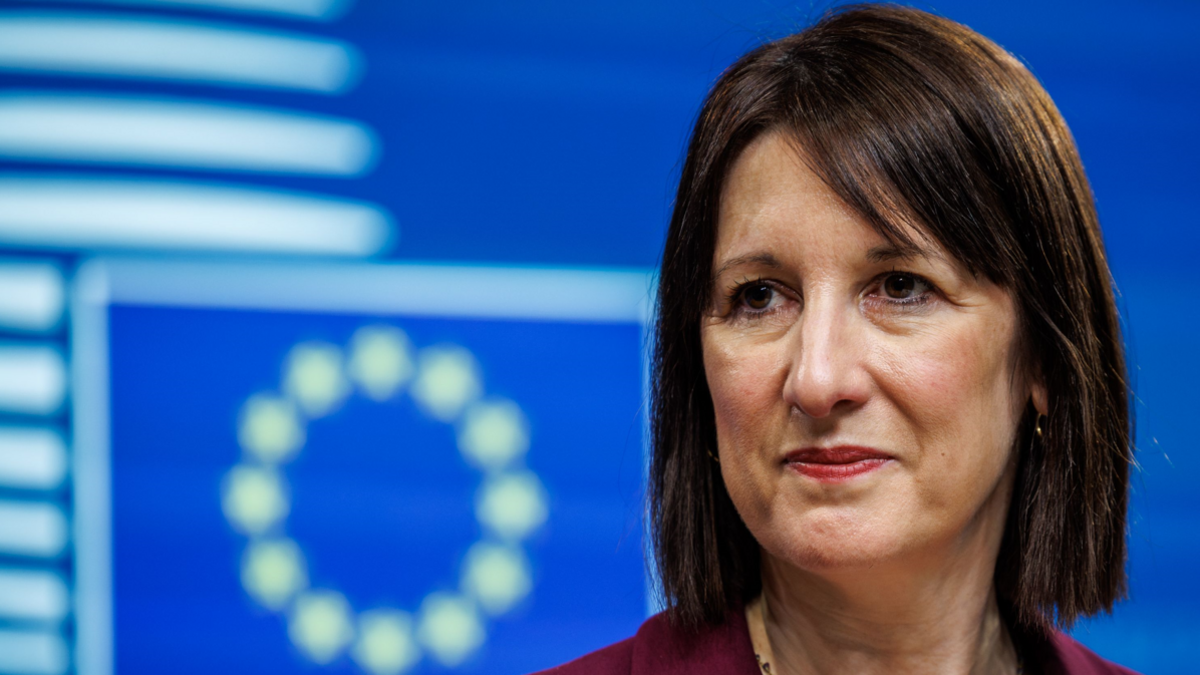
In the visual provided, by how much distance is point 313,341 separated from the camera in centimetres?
212

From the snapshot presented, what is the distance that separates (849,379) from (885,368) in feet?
0.15

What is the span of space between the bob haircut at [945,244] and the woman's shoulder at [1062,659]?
3 centimetres

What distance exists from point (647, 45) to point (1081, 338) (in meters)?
1.26

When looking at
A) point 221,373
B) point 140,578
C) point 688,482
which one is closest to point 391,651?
point 140,578

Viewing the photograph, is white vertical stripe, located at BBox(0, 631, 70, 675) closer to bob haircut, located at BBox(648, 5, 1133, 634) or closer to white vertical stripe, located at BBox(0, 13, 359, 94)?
white vertical stripe, located at BBox(0, 13, 359, 94)

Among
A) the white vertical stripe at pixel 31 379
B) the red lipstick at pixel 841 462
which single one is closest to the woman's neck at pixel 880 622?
Answer: the red lipstick at pixel 841 462

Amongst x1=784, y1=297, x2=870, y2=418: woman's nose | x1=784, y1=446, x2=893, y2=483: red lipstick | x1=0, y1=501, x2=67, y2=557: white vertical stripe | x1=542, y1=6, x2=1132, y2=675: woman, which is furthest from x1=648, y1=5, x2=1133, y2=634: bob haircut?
x1=0, y1=501, x2=67, y2=557: white vertical stripe

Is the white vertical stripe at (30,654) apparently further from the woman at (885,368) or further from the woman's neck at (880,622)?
the woman's neck at (880,622)

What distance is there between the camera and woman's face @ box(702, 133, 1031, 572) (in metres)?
1.14

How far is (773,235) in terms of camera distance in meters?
1.18

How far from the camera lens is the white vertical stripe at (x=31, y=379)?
2.11m

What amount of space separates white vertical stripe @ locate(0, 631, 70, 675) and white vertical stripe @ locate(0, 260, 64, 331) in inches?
23.8

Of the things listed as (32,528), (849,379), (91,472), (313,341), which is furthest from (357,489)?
(849,379)

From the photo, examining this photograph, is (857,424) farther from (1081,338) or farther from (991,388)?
(1081,338)
